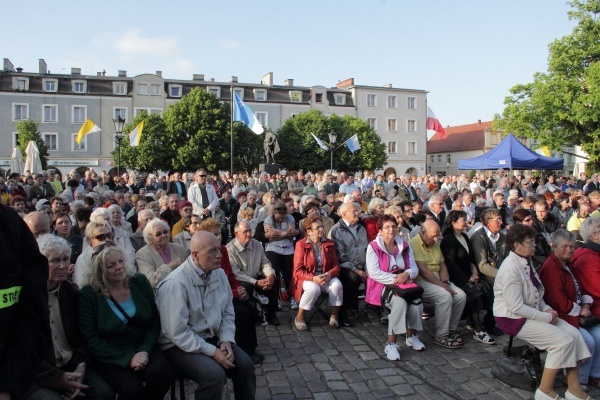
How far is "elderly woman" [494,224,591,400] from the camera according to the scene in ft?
13.6

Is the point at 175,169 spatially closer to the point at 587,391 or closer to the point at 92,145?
the point at 92,145

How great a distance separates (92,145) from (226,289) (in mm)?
50258

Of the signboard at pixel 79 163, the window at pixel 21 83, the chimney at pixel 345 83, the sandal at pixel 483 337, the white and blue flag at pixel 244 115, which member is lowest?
the sandal at pixel 483 337

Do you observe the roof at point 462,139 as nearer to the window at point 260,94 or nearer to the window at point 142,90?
the window at point 260,94

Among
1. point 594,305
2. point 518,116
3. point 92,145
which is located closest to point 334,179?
point 594,305

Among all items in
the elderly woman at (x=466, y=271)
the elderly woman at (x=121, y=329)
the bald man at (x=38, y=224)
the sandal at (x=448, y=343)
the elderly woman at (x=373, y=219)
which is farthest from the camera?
the elderly woman at (x=373, y=219)

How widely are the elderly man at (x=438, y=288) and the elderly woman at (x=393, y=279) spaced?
0.21 metres

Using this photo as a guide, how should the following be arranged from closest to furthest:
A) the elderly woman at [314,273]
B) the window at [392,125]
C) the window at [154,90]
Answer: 1. the elderly woman at [314,273]
2. the window at [154,90]
3. the window at [392,125]

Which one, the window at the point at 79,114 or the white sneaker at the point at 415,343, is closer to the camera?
the white sneaker at the point at 415,343

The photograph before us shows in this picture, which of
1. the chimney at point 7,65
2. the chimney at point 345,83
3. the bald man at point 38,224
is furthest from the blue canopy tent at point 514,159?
the chimney at point 7,65

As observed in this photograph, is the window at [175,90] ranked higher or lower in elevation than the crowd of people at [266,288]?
higher

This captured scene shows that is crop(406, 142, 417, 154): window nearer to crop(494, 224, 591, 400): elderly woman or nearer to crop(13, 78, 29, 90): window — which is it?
crop(13, 78, 29, 90): window

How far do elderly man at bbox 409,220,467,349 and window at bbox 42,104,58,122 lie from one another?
167 ft

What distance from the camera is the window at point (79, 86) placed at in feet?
163
